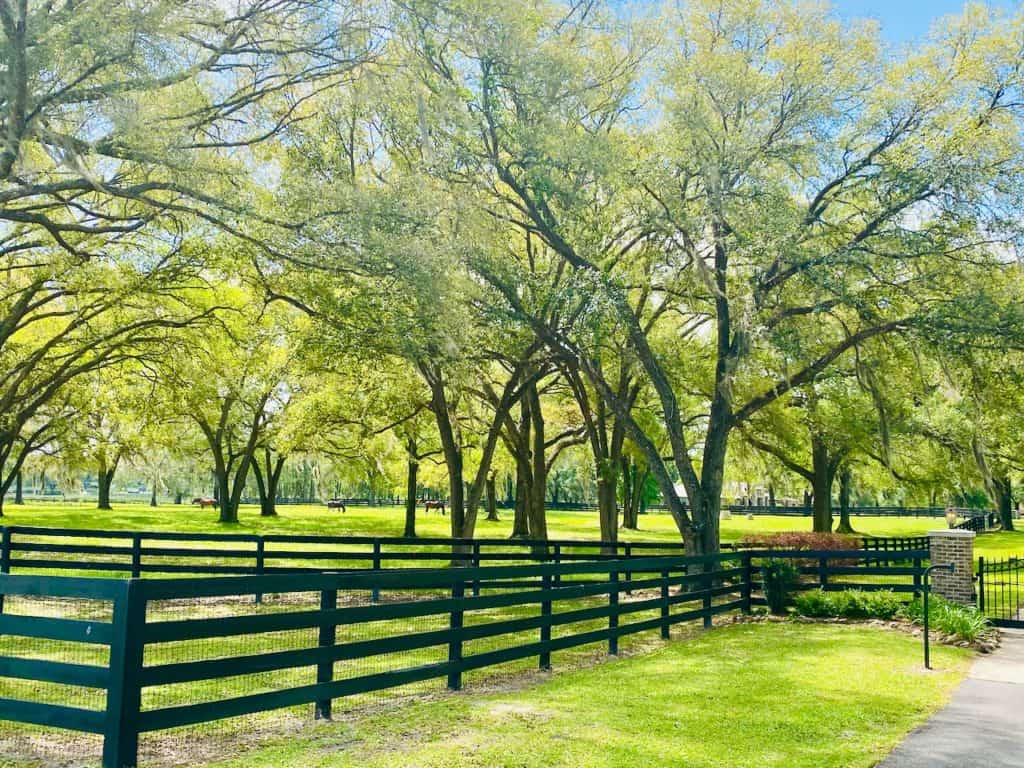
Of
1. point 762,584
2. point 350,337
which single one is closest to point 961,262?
point 762,584

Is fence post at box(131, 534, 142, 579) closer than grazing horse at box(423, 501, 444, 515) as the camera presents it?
Yes

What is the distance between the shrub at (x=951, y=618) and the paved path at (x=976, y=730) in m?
1.76

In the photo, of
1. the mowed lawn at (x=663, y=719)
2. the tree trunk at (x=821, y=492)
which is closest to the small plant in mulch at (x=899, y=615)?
the mowed lawn at (x=663, y=719)

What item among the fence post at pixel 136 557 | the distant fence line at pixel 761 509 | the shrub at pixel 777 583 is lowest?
the distant fence line at pixel 761 509

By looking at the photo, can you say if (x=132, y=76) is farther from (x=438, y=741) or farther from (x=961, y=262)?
(x=961, y=262)

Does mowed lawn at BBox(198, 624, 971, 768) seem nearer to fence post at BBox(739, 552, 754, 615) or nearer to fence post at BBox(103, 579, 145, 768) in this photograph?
fence post at BBox(103, 579, 145, 768)

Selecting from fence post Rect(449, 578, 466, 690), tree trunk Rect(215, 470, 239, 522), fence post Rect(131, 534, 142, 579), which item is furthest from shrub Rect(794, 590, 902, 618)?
tree trunk Rect(215, 470, 239, 522)

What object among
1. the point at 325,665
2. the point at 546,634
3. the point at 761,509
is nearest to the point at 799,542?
the point at 546,634

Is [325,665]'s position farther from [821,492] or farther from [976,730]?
[821,492]

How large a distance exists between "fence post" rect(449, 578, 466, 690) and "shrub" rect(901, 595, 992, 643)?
24.5ft

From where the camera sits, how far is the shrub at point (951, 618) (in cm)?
1233

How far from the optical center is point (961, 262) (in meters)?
15.6

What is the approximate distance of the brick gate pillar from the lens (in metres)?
14.5

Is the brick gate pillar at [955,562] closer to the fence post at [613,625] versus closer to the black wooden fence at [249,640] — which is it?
the black wooden fence at [249,640]
